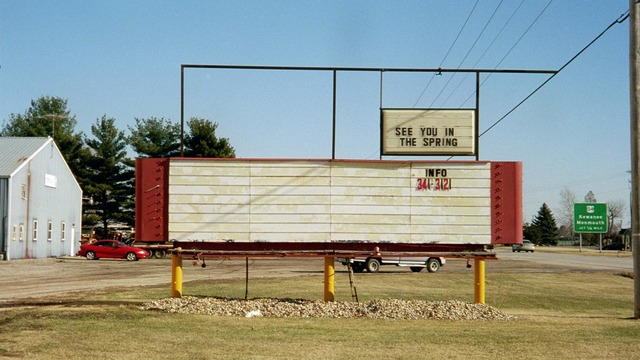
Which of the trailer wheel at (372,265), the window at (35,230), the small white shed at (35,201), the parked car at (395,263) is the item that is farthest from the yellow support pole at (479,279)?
the window at (35,230)

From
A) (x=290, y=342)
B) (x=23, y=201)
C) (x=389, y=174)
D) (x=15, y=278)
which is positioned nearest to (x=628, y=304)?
(x=389, y=174)

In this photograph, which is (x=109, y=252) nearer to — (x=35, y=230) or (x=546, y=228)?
(x=35, y=230)

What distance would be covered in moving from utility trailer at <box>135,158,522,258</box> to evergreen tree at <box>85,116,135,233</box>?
65.8 meters

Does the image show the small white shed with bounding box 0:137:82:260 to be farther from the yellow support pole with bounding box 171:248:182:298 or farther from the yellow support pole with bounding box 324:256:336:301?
the yellow support pole with bounding box 324:256:336:301

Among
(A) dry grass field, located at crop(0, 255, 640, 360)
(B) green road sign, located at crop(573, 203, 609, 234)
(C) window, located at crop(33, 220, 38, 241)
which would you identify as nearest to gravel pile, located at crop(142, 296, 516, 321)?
(A) dry grass field, located at crop(0, 255, 640, 360)

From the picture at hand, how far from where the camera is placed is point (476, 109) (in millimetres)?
17438

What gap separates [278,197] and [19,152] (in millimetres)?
37888

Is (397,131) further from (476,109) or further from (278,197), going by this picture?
(278,197)

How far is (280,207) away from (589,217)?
72328 mm

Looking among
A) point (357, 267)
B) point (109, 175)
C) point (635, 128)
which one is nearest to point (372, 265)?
point (357, 267)

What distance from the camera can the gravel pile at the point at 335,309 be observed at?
1624 centimetres

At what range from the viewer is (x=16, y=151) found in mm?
50062

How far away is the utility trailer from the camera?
17125 millimetres

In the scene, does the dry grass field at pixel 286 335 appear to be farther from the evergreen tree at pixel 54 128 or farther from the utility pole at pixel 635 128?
the evergreen tree at pixel 54 128
